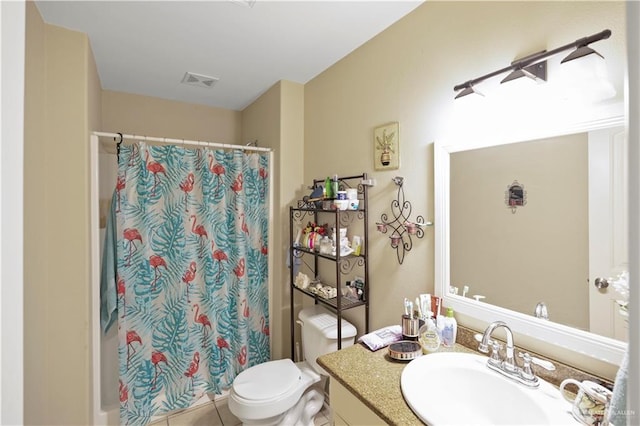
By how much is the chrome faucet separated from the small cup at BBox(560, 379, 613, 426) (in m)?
0.13

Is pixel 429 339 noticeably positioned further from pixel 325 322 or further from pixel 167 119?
pixel 167 119

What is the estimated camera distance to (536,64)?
98 cm

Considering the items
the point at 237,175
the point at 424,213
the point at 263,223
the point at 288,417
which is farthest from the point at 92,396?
the point at 424,213

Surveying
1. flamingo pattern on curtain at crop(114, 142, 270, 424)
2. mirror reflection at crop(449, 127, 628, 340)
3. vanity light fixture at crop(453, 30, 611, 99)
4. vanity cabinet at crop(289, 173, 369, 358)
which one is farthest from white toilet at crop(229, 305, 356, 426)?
vanity light fixture at crop(453, 30, 611, 99)

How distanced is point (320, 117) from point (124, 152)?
4.41 ft

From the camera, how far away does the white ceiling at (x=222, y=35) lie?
1441 millimetres

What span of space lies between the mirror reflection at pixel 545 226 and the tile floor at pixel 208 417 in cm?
135

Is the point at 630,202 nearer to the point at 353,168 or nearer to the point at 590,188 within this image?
the point at 590,188

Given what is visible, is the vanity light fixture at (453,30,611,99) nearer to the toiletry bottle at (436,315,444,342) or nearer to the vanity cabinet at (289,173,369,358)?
the vanity cabinet at (289,173,369,358)

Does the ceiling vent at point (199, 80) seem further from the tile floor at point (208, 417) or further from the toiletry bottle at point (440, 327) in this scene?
the tile floor at point (208, 417)

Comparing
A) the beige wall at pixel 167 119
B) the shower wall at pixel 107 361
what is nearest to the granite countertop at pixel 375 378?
the shower wall at pixel 107 361

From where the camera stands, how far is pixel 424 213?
4.59 ft

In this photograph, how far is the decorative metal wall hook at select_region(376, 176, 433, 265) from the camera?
56.8 inches

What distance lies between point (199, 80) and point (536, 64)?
2189 mm
